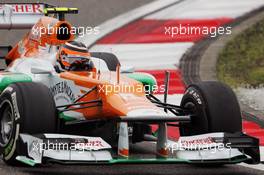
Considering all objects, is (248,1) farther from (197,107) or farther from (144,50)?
(197,107)

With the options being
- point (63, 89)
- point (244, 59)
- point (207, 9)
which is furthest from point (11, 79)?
point (207, 9)

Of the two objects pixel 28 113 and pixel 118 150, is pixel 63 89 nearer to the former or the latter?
pixel 28 113

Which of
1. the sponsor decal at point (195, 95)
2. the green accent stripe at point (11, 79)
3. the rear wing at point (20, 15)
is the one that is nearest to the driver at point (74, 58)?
the green accent stripe at point (11, 79)

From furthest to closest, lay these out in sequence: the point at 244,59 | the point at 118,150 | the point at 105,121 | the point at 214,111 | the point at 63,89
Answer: the point at 244,59 → the point at 63,89 → the point at 105,121 → the point at 214,111 → the point at 118,150

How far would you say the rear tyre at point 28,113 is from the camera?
30.8 feet

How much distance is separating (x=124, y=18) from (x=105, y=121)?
11.2 metres

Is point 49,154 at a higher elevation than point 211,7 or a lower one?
lower

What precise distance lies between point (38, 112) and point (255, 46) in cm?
1057

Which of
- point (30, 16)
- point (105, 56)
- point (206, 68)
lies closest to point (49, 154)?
point (105, 56)

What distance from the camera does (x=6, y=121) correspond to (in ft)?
33.1

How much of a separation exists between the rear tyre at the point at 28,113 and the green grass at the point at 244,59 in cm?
726

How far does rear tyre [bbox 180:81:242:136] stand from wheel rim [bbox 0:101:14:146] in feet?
6.76

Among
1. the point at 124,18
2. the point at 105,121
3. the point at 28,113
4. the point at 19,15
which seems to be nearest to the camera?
the point at 28,113

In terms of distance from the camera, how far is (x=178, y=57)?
18.1 meters
